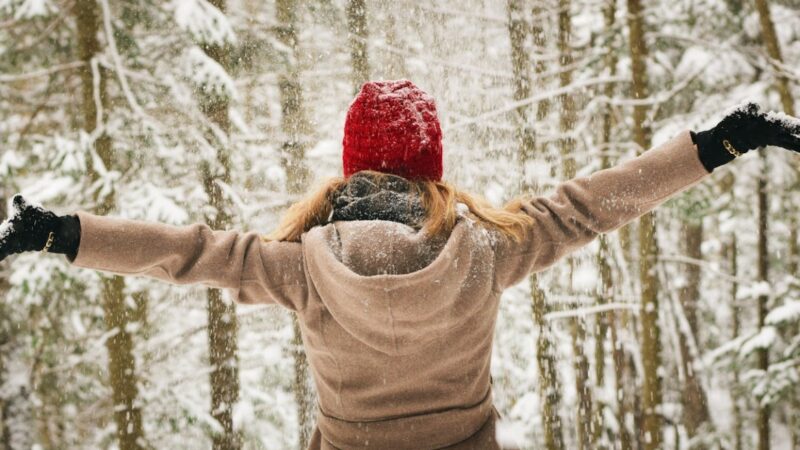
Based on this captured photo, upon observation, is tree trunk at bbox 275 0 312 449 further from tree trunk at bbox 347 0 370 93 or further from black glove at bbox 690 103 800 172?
black glove at bbox 690 103 800 172

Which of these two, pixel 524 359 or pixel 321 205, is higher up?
pixel 321 205

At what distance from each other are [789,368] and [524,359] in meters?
5.74

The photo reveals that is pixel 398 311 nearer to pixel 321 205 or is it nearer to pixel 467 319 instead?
pixel 467 319

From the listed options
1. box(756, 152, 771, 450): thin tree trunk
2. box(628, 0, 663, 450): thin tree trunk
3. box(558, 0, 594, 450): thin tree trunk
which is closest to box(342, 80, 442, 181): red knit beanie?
box(628, 0, 663, 450): thin tree trunk

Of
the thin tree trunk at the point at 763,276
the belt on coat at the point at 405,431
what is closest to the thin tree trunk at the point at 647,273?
the thin tree trunk at the point at 763,276

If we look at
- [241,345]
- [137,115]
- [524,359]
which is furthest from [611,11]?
[241,345]

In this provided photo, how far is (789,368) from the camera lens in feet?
26.0

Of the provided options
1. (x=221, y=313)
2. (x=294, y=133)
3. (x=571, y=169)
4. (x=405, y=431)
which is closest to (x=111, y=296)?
(x=221, y=313)

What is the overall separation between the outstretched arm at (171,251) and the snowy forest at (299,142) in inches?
211

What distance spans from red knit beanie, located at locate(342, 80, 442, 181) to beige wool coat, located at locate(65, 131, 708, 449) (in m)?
0.27

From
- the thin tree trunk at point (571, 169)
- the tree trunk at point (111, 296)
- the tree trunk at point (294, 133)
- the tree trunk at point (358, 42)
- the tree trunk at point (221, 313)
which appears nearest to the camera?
the tree trunk at point (111, 296)

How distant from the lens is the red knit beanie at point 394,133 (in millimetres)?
1951

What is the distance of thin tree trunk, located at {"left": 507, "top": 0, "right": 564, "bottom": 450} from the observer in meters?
8.18

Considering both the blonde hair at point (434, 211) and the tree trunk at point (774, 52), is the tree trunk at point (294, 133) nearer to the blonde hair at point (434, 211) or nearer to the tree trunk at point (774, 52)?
the tree trunk at point (774, 52)
